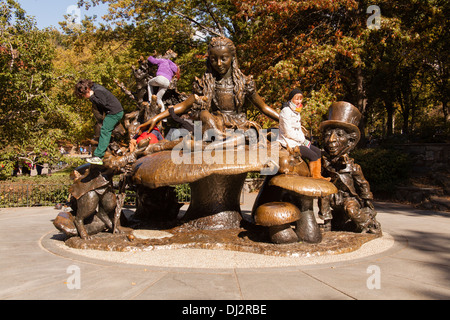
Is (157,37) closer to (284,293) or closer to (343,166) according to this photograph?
(343,166)

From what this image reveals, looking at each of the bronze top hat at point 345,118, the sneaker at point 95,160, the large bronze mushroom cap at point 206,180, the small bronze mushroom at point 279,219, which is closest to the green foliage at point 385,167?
the bronze top hat at point 345,118

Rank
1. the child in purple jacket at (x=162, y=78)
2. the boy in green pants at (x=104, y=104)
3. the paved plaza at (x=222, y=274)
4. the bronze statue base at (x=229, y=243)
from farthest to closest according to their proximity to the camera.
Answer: the child in purple jacket at (x=162, y=78) < the boy in green pants at (x=104, y=104) < the bronze statue base at (x=229, y=243) < the paved plaza at (x=222, y=274)

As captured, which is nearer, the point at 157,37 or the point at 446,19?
the point at 446,19

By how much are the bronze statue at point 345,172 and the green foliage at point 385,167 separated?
8.15m

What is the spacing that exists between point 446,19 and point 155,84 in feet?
40.1

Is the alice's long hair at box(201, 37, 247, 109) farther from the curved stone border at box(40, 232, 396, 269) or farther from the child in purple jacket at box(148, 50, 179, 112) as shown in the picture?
the curved stone border at box(40, 232, 396, 269)

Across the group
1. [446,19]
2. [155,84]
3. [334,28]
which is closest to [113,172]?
[155,84]

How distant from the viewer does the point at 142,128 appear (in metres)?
6.63

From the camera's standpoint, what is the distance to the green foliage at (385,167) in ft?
47.2

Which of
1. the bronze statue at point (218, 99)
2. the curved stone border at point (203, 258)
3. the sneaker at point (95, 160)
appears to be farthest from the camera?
the bronze statue at point (218, 99)

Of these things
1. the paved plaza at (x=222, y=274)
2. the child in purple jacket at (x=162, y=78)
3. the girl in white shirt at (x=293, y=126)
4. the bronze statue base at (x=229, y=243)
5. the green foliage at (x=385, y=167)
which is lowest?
the paved plaza at (x=222, y=274)

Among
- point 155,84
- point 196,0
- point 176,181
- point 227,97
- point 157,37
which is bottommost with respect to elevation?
point 176,181

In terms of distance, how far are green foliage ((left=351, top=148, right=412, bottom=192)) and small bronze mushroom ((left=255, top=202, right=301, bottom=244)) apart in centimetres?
983

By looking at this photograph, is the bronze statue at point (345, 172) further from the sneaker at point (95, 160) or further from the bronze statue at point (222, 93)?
the sneaker at point (95, 160)
